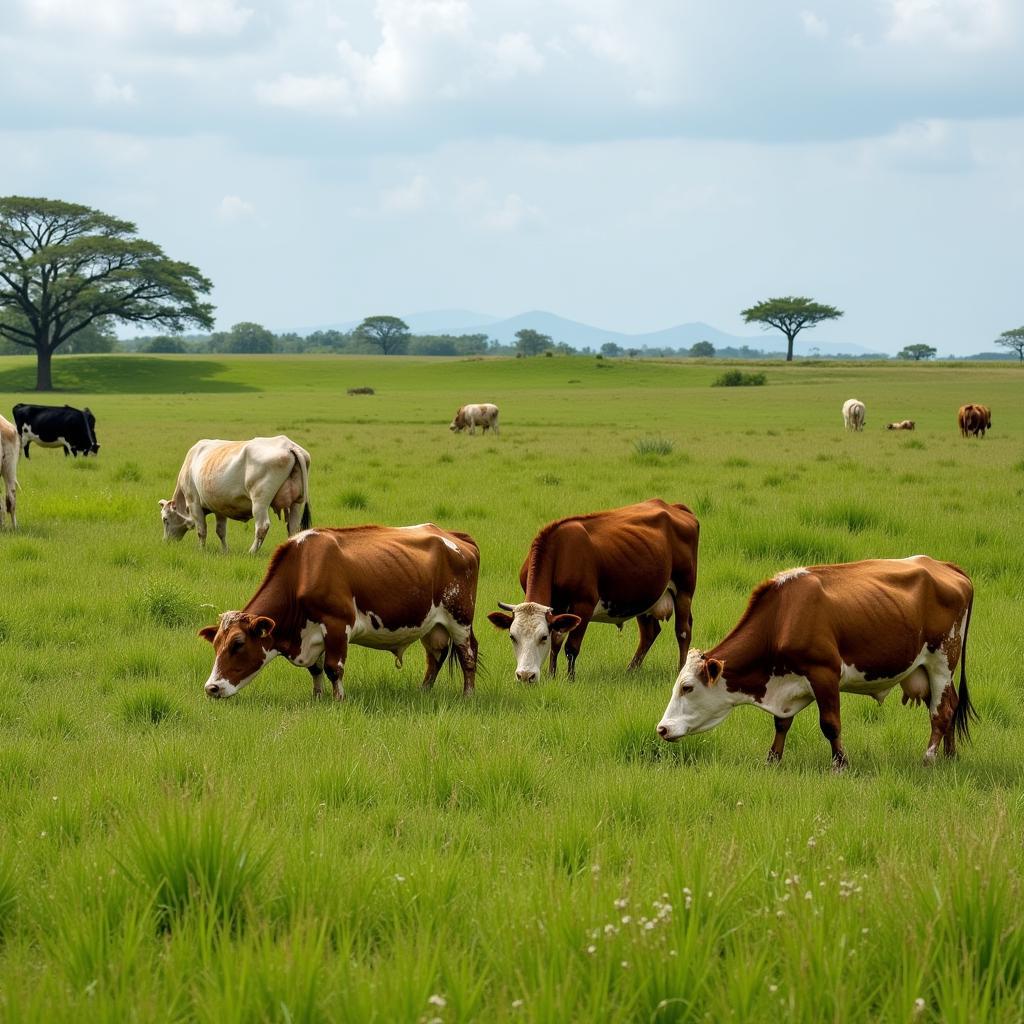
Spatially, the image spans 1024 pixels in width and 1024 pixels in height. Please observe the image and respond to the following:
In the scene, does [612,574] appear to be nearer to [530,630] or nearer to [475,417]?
[530,630]

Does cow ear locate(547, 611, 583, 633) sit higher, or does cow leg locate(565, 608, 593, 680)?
cow ear locate(547, 611, 583, 633)

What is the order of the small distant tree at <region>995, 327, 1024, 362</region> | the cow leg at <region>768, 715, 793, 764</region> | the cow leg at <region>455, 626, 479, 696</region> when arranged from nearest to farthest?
the cow leg at <region>768, 715, 793, 764</region> → the cow leg at <region>455, 626, 479, 696</region> → the small distant tree at <region>995, 327, 1024, 362</region>

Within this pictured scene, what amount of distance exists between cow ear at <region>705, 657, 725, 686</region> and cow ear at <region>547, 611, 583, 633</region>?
177cm

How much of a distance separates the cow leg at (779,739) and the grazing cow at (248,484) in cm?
860

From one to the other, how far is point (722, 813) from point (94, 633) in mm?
6100

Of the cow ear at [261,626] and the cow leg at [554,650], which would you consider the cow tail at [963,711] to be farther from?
the cow ear at [261,626]

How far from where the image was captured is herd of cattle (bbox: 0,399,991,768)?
21.9 ft

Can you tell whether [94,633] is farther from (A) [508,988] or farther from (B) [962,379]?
(B) [962,379]

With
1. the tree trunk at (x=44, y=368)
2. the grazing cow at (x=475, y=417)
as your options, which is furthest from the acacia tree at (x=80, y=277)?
the grazing cow at (x=475, y=417)

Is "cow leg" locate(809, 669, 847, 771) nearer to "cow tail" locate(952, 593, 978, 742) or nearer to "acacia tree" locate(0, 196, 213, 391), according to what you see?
"cow tail" locate(952, 593, 978, 742)

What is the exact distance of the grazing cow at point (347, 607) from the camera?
775 centimetres

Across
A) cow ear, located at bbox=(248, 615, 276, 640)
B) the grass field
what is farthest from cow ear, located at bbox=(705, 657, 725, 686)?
cow ear, located at bbox=(248, 615, 276, 640)

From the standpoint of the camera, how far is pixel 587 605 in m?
8.88

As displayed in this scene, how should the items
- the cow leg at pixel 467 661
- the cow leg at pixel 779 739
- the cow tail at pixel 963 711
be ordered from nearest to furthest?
the cow leg at pixel 779 739 → the cow tail at pixel 963 711 → the cow leg at pixel 467 661
